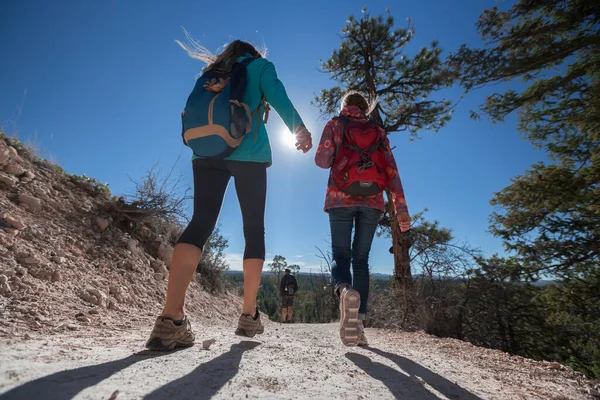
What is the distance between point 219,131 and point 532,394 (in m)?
2.04

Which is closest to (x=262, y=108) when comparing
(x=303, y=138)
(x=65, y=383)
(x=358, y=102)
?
(x=303, y=138)

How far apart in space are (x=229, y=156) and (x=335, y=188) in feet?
3.13

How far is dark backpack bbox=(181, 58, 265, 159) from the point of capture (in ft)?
5.76

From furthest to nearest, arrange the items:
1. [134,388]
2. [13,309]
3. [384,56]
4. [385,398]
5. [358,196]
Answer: [384,56], [358,196], [13,309], [385,398], [134,388]

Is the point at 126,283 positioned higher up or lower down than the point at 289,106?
lower down

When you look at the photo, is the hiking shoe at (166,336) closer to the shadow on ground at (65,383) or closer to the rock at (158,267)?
the shadow on ground at (65,383)

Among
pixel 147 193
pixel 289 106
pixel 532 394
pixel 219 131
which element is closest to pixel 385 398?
pixel 532 394

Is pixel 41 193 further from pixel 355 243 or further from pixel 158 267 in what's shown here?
pixel 355 243

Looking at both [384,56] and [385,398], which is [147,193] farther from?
[384,56]

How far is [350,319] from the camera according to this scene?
6.78 feet

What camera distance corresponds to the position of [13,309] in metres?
1.85

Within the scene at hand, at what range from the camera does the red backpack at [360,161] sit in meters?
2.34

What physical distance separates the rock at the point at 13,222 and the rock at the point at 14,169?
40.4 inches

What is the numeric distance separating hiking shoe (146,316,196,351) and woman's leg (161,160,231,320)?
0.04 m
